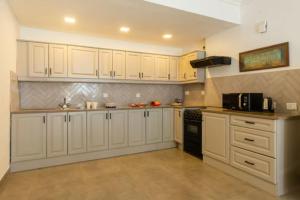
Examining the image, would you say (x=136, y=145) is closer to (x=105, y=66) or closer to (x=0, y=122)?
(x=105, y=66)

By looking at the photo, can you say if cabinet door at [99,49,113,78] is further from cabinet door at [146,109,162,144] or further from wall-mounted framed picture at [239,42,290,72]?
wall-mounted framed picture at [239,42,290,72]

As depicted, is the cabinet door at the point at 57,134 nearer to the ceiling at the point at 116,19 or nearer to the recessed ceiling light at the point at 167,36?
the ceiling at the point at 116,19

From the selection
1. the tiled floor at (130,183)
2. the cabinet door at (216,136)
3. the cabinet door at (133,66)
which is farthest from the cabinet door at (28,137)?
the cabinet door at (216,136)

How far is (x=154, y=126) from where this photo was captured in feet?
13.9

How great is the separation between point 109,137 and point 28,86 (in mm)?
1804

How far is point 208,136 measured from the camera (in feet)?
11.0

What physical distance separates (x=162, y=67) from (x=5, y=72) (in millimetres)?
3043

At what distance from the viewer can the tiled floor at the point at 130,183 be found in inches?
92.0

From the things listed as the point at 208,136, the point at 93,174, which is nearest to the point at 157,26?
the point at 208,136

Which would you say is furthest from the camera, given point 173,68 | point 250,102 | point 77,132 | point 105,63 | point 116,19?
point 173,68

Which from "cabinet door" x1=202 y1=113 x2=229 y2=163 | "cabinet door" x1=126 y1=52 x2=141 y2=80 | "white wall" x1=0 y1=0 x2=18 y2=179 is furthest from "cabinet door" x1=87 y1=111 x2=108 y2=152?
"cabinet door" x1=202 y1=113 x2=229 y2=163

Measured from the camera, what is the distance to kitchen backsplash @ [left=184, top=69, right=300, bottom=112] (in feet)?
8.97

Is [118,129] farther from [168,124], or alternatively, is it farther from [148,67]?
[148,67]

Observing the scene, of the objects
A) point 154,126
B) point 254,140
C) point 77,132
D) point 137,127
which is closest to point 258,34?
point 254,140
